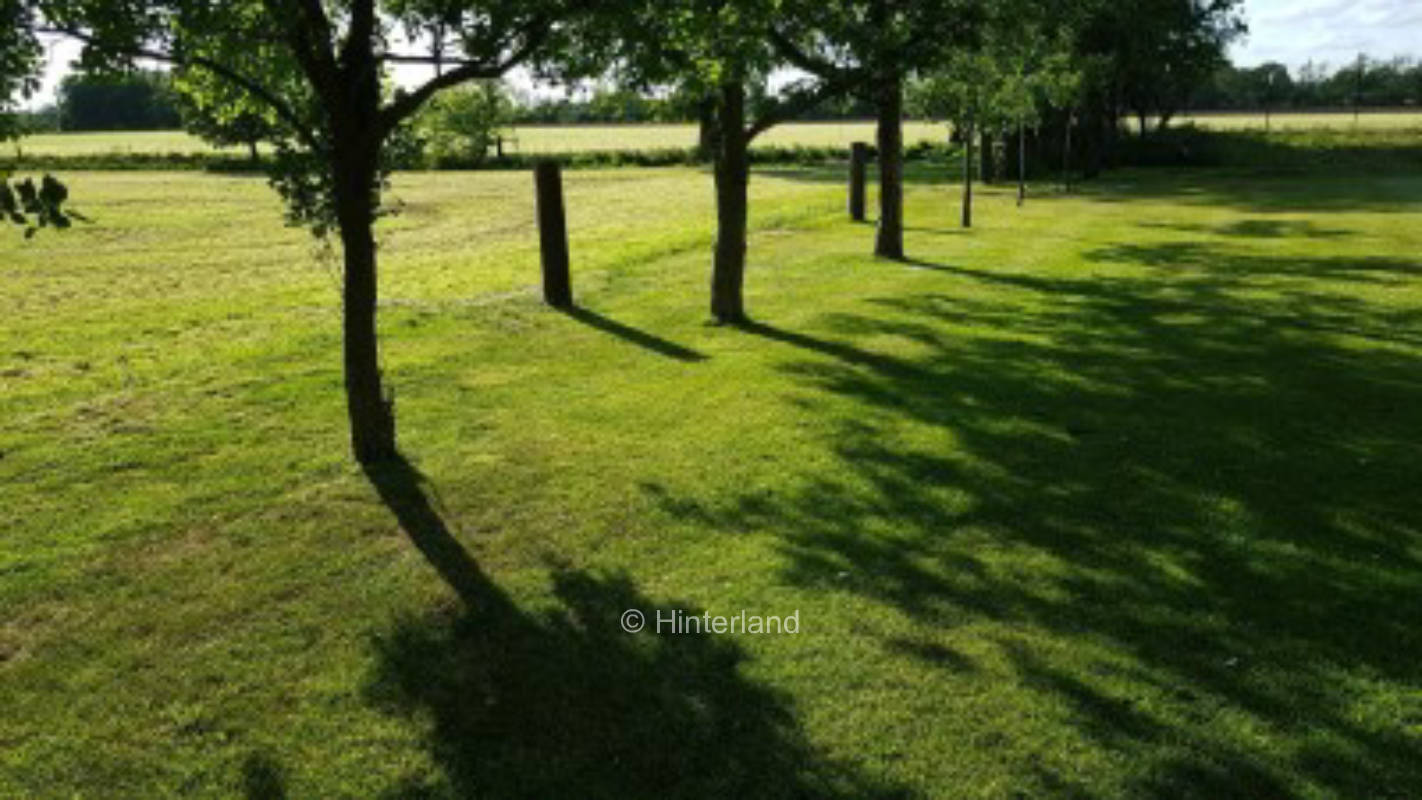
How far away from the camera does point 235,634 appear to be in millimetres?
6625

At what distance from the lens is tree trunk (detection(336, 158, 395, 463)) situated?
849 cm

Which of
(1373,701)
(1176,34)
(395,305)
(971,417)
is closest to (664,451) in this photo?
(971,417)

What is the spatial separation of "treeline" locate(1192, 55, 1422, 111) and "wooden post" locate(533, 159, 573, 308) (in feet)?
356

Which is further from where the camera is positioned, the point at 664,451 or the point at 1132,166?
the point at 1132,166

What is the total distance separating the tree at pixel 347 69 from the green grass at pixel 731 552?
88.9 inches

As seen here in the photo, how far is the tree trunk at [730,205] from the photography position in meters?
15.0

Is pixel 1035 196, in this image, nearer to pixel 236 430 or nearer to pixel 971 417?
pixel 971 417

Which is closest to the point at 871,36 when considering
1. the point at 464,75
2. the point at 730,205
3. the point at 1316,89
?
the point at 730,205

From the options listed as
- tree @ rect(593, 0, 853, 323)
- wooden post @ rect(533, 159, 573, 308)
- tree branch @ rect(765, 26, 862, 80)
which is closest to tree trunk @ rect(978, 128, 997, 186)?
tree branch @ rect(765, 26, 862, 80)

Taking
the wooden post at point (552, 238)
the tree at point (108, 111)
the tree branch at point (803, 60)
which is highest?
the tree at point (108, 111)

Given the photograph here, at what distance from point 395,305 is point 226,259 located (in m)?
10.4

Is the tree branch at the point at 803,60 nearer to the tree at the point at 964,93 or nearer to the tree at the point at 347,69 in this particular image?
the tree at the point at 347,69

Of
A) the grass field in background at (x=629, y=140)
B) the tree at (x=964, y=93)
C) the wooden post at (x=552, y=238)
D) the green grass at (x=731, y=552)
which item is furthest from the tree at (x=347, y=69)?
the grass field in background at (x=629, y=140)

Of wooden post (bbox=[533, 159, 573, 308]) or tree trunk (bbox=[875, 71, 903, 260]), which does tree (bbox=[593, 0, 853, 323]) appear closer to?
wooden post (bbox=[533, 159, 573, 308])
